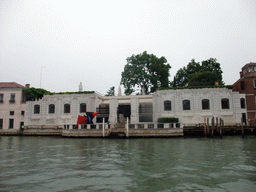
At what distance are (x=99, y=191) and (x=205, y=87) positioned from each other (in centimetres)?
2927

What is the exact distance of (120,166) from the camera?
909 centimetres

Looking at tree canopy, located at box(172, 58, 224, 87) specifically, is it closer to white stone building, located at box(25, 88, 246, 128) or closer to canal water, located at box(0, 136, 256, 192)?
white stone building, located at box(25, 88, 246, 128)

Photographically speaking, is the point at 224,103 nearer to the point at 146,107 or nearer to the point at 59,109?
the point at 146,107

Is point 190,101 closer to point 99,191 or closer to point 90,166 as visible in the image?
point 90,166

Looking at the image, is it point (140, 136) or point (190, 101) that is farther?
point (190, 101)

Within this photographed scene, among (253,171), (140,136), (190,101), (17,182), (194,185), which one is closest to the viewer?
(194,185)

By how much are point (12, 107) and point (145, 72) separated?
2840 centimetres

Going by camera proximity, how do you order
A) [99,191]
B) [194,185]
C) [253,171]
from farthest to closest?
[253,171]
[194,185]
[99,191]

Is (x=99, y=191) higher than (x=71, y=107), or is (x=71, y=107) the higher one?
(x=71, y=107)

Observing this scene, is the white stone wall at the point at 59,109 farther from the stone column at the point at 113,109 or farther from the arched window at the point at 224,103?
the arched window at the point at 224,103

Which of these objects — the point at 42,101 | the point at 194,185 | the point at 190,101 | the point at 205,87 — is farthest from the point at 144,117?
the point at 194,185

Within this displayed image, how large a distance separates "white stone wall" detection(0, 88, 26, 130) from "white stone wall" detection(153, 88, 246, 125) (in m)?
26.3

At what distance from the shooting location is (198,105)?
3091 cm

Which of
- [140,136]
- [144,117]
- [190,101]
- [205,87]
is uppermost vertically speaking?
[205,87]
